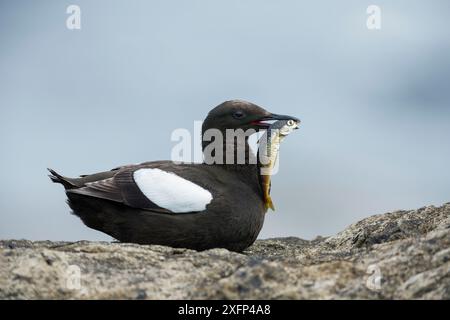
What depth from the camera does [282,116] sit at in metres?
9.33

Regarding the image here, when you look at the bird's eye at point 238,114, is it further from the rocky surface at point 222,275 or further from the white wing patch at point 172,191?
the rocky surface at point 222,275

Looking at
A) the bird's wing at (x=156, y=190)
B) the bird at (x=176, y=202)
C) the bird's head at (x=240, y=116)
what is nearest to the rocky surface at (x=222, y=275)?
the bird at (x=176, y=202)

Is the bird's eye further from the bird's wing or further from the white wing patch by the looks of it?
the white wing patch

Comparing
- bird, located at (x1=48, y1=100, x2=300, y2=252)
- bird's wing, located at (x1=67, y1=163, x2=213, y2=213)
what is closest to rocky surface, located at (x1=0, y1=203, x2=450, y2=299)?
bird, located at (x1=48, y1=100, x2=300, y2=252)

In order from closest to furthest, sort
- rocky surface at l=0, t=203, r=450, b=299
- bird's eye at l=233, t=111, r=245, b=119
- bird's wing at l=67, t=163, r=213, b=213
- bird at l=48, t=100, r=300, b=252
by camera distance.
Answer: rocky surface at l=0, t=203, r=450, b=299, bird at l=48, t=100, r=300, b=252, bird's wing at l=67, t=163, r=213, b=213, bird's eye at l=233, t=111, r=245, b=119

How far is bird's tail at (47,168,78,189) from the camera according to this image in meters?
8.94

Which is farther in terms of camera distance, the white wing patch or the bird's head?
the bird's head

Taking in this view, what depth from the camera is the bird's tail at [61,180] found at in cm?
894

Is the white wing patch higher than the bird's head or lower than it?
lower

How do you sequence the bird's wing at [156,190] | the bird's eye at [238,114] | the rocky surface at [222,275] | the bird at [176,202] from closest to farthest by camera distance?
the rocky surface at [222,275]
the bird at [176,202]
the bird's wing at [156,190]
the bird's eye at [238,114]

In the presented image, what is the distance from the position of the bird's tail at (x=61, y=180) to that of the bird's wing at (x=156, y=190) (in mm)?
291

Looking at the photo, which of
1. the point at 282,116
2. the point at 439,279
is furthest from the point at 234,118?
the point at 439,279

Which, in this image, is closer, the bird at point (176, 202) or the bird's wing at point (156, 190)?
the bird at point (176, 202)
